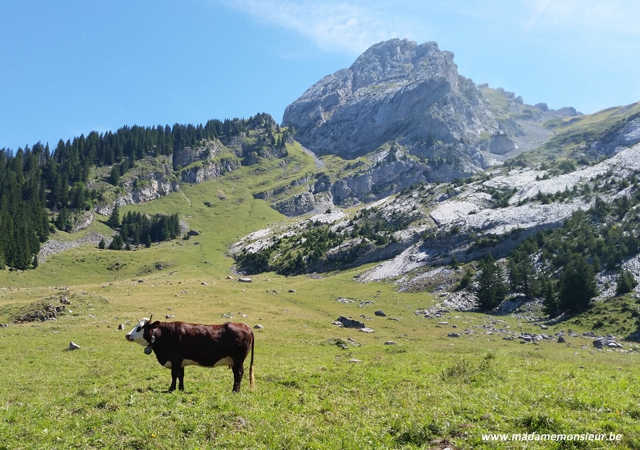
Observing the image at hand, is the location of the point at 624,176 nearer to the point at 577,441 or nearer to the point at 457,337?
the point at 457,337

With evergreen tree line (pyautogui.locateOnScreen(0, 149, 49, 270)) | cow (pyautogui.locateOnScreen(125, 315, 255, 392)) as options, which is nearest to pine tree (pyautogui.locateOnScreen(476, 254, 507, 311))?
cow (pyautogui.locateOnScreen(125, 315, 255, 392))

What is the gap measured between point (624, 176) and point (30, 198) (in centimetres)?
22679

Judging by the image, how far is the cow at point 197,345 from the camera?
17.7 m

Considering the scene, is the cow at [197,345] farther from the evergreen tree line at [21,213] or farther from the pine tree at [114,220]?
the pine tree at [114,220]

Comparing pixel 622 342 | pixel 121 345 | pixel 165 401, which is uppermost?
pixel 165 401

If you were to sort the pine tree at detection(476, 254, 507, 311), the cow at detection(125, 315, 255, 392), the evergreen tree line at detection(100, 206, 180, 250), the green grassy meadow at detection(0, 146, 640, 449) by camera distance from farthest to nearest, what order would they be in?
the evergreen tree line at detection(100, 206, 180, 250) < the pine tree at detection(476, 254, 507, 311) < the cow at detection(125, 315, 255, 392) < the green grassy meadow at detection(0, 146, 640, 449)

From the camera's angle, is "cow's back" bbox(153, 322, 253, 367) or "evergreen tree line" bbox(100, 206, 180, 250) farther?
"evergreen tree line" bbox(100, 206, 180, 250)

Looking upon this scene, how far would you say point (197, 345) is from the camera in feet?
58.2

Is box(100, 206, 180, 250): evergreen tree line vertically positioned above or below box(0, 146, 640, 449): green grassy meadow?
above

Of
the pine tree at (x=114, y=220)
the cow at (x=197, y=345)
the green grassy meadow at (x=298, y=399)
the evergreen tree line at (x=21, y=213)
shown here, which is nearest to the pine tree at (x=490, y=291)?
the green grassy meadow at (x=298, y=399)

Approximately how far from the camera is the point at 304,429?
12.0 metres

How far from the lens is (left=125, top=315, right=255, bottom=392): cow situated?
17.7 meters

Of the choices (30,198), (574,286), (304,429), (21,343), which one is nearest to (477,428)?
(304,429)

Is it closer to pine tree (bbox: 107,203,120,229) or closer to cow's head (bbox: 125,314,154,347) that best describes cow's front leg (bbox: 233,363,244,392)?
cow's head (bbox: 125,314,154,347)
